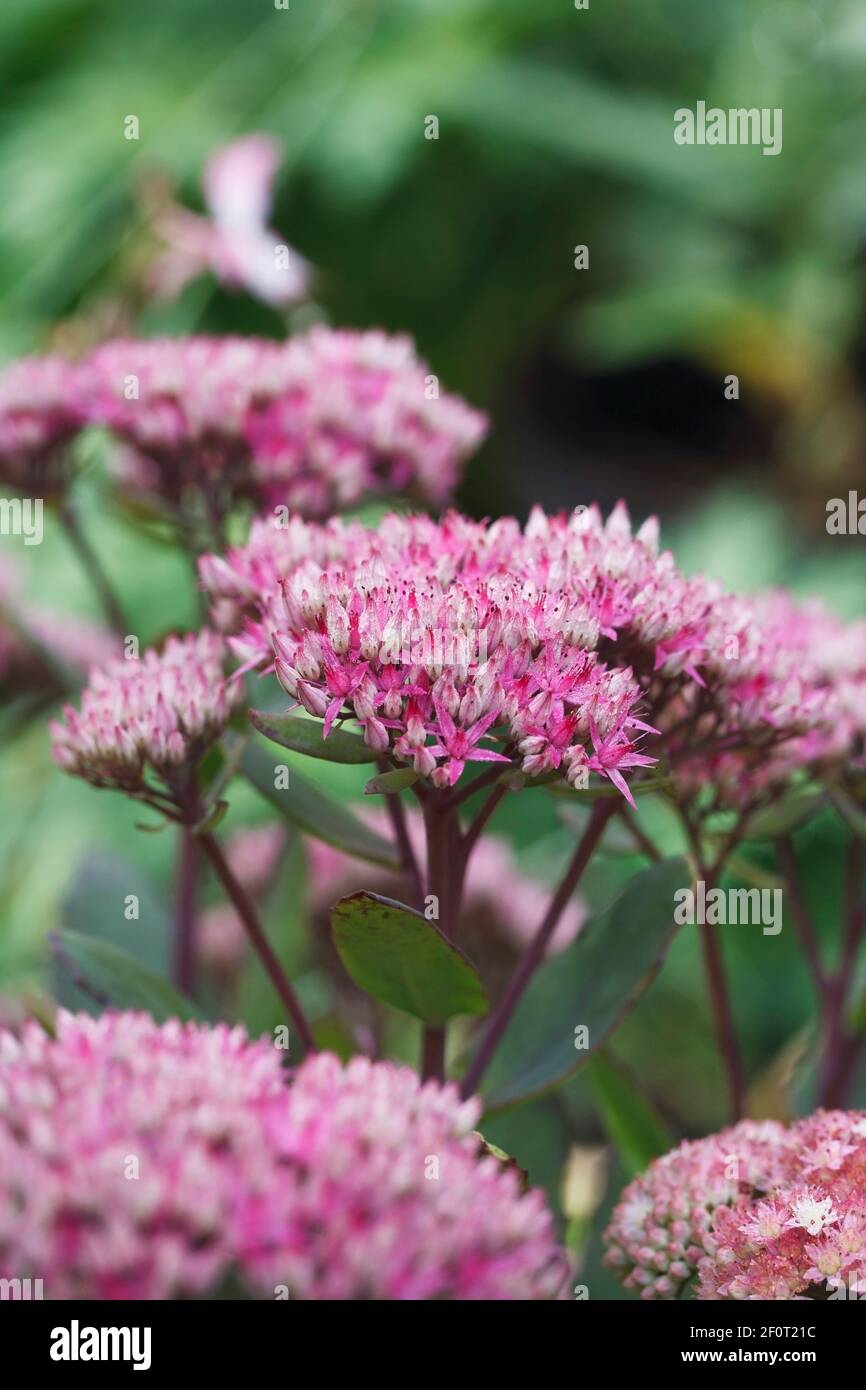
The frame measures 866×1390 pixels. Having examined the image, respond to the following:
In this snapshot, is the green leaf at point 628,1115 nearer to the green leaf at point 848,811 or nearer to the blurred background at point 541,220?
the green leaf at point 848,811

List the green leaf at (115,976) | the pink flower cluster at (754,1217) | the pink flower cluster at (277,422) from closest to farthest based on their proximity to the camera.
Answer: the pink flower cluster at (754,1217), the green leaf at (115,976), the pink flower cluster at (277,422)

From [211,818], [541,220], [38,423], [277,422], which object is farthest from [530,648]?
[541,220]

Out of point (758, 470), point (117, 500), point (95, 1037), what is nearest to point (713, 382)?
point (758, 470)

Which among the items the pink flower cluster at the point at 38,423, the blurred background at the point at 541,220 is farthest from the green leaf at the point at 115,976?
the blurred background at the point at 541,220

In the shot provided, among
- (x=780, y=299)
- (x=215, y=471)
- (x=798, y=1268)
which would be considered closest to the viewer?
(x=798, y=1268)

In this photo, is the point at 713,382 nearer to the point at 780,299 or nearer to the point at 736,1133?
the point at 780,299

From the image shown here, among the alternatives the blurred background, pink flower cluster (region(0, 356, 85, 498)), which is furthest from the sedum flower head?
the blurred background

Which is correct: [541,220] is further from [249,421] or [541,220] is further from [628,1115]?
[628,1115]
